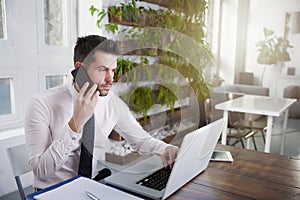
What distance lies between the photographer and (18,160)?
3.88 feet

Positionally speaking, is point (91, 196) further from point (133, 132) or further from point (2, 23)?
point (2, 23)

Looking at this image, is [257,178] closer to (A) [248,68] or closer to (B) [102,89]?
(B) [102,89]

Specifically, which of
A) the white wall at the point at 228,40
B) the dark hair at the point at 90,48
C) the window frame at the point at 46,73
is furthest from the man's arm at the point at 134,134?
the white wall at the point at 228,40

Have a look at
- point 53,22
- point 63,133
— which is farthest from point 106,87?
point 53,22

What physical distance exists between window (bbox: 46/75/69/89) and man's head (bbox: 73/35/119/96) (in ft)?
2.12

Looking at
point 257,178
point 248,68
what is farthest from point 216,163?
point 248,68

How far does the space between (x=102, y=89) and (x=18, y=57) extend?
31.0 inches

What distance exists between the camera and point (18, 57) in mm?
1645

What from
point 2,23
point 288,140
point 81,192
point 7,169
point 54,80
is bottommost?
point 288,140

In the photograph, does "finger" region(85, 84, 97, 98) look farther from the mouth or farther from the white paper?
the white paper

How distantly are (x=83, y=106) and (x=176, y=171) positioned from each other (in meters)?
0.43

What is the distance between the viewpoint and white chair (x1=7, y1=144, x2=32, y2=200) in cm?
116

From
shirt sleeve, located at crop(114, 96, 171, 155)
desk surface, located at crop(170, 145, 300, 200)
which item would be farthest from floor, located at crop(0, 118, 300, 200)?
shirt sleeve, located at crop(114, 96, 171, 155)

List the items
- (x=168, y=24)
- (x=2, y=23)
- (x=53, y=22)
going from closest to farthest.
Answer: (x=2, y=23) → (x=53, y=22) → (x=168, y=24)
